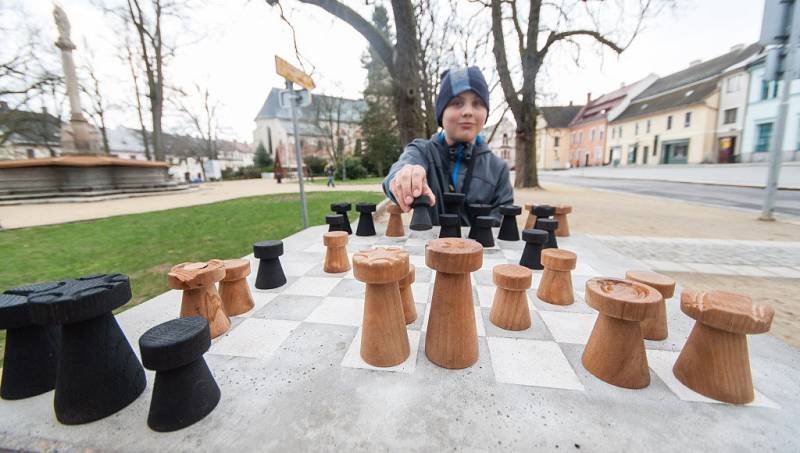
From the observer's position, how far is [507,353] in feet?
3.33

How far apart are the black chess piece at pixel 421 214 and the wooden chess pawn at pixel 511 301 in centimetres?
61

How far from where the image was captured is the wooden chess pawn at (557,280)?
Result: 135cm

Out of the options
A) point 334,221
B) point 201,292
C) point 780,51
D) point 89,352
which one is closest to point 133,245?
point 334,221

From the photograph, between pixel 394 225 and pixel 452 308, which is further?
pixel 394 225

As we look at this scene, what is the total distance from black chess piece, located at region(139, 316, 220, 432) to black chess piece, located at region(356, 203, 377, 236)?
201 cm

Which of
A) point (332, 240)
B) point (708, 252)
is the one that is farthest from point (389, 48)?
point (708, 252)

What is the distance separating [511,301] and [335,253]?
1.05 meters

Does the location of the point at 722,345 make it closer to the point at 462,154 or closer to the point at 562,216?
the point at 462,154

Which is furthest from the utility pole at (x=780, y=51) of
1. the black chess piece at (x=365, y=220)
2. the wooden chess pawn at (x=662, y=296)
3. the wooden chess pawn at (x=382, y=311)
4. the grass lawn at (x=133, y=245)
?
the grass lawn at (x=133, y=245)

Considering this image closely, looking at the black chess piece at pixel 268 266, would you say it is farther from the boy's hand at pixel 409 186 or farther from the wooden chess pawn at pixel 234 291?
the boy's hand at pixel 409 186

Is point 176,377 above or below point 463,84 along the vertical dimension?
below

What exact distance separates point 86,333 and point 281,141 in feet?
141

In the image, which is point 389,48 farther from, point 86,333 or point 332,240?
point 86,333

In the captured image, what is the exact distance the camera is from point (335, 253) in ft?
6.02
